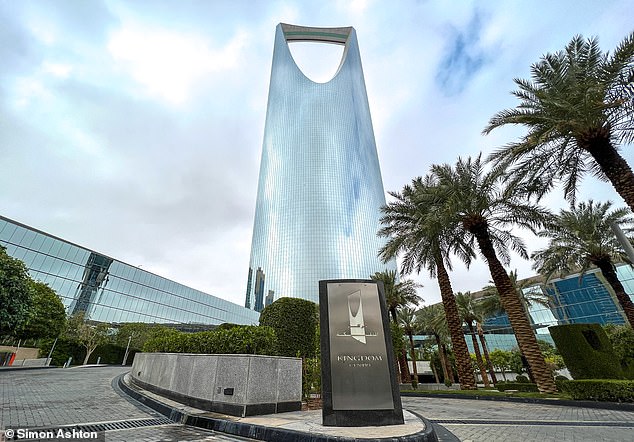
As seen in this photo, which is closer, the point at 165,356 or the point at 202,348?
the point at 202,348

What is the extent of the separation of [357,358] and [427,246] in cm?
1611

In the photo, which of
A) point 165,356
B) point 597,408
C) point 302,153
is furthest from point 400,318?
point 302,153

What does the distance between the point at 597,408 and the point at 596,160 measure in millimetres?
10494

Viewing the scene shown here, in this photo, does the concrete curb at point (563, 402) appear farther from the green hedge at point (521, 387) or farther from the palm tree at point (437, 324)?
the palm tree at point (437, 324)

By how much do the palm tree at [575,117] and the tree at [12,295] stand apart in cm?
2980

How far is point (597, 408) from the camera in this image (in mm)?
12086

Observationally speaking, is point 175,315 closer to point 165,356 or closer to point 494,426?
point 165,356

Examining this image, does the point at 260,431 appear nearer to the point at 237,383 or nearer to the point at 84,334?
the point at 237,383

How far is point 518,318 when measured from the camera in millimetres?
16781

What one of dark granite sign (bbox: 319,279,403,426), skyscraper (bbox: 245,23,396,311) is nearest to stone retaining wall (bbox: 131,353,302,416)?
dark granite sign (bbox: 319,279,403,426)

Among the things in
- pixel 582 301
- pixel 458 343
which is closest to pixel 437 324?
pixel 458 343

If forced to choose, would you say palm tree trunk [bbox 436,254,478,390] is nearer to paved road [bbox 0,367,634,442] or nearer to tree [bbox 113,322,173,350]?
paved road [bbox 0,367,634,442]

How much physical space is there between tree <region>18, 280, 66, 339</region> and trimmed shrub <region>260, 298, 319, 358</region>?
→ 26360mm

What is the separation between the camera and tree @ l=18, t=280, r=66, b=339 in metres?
26.6
